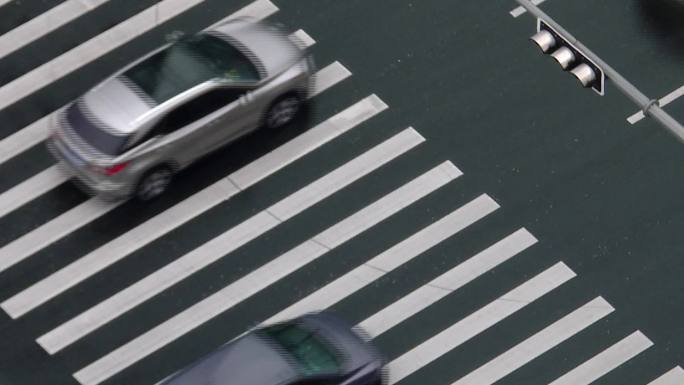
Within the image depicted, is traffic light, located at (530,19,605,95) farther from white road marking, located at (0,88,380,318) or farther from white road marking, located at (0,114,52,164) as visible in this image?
white road marking, located at (0,114,52,164)

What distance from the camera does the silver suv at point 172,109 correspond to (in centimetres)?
2739

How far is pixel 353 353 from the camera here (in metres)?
25.5

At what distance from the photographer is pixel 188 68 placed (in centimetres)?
2797

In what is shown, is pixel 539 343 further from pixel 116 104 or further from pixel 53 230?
pixel 53 230

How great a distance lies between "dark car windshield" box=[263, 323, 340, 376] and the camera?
24.9m

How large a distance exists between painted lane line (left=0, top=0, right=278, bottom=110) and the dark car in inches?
273

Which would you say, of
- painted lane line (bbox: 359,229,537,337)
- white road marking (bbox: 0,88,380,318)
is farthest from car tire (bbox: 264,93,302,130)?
painted lane line (bbox: 359,229,537,337)

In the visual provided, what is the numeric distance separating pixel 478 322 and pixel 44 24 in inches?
379

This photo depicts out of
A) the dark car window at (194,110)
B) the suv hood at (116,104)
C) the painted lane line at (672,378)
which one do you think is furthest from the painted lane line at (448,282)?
the suv hood at (116,104)

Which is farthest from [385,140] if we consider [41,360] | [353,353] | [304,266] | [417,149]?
[41,360]

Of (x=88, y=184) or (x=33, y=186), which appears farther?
(x=33, y=186)

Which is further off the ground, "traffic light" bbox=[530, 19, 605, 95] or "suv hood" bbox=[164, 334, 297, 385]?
"traffic light" bbox=[530, 19, 605, 95]

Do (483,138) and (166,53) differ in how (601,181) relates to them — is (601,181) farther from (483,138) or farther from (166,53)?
(166,53)

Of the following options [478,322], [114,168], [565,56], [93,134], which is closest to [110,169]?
[114,168]
